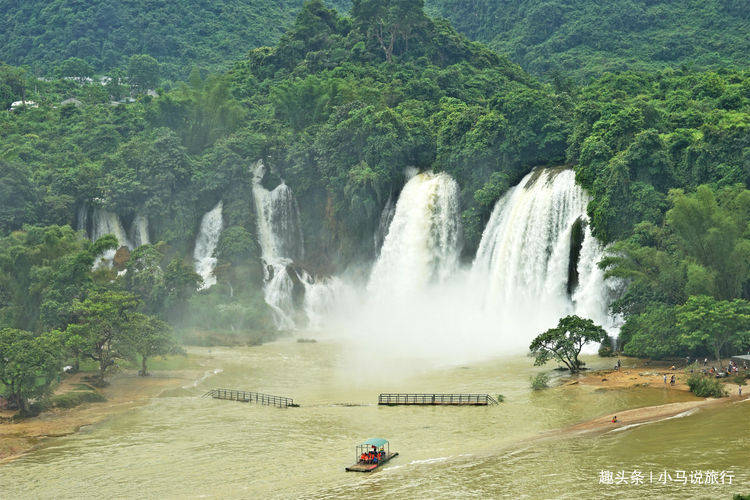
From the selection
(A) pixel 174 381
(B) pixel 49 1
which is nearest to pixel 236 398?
(A) pixel 174 381

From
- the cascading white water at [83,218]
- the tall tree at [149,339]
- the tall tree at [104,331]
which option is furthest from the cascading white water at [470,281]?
the cascading white water at [83,218]

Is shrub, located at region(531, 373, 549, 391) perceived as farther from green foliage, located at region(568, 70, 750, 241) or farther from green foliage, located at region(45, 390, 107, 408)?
green foliage, located at region(45, 390, 107, 408)

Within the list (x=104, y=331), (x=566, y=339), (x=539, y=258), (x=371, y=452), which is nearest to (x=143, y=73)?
(x=104, y=331)

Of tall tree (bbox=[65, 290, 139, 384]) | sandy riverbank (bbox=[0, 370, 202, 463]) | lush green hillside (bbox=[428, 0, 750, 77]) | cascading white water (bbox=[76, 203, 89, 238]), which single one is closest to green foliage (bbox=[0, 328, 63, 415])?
sandy riverbank (bbox=[0, 370, 202, 463])

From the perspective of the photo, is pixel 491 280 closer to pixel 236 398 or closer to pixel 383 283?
pixel 383 283

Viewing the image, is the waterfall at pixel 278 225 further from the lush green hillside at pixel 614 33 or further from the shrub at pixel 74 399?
the lush green hillside at pixel 614 33
